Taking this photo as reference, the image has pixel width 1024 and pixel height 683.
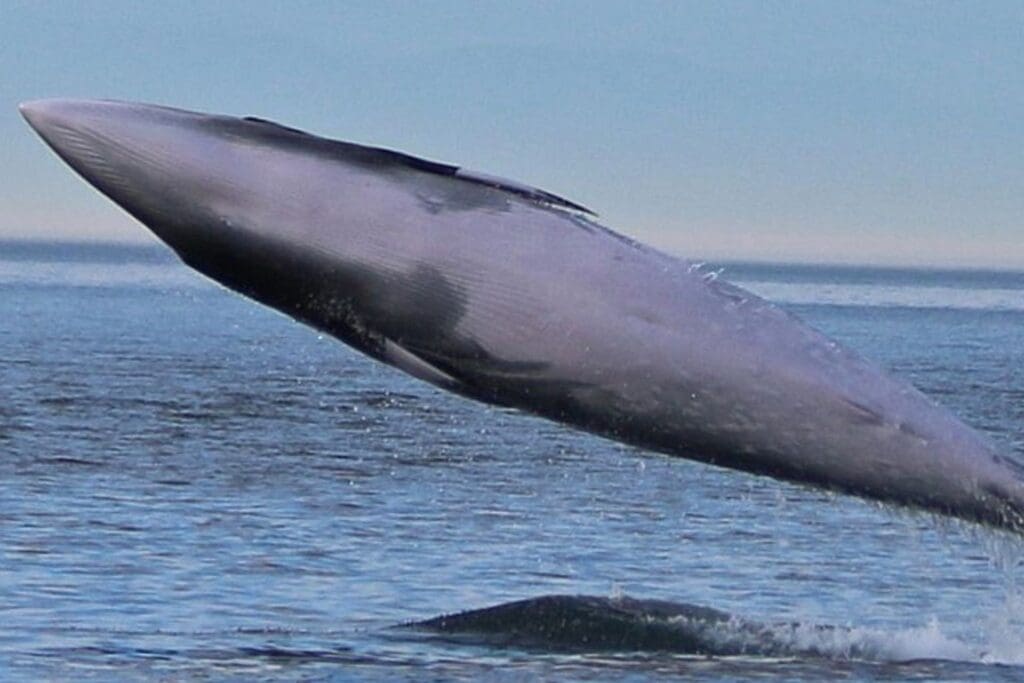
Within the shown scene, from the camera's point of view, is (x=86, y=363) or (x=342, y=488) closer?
(x=342, y=488)

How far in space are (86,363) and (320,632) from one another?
5190cm

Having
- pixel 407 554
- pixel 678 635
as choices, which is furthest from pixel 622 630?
pixel 407 554

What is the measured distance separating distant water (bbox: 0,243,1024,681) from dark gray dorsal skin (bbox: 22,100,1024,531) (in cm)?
74

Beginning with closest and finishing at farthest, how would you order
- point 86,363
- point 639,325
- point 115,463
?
point 639,325, point 115,463, point 86,363

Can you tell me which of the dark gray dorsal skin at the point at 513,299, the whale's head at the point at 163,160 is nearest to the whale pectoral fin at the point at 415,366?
the dark gray dorsal skin at the point at 513,299

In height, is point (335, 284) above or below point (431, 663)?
above

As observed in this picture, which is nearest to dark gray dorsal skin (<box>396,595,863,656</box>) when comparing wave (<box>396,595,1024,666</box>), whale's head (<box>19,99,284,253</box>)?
wave (<box>396,595,1024,666</box>)

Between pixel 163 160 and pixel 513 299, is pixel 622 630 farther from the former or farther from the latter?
pixel 163 160

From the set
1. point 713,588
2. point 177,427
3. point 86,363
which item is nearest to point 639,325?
point 713,588

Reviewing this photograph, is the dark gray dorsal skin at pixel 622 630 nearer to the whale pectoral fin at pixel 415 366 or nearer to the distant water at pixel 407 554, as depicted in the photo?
the distant water at pixel 407 554

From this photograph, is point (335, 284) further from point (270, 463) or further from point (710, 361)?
point (270, 463)

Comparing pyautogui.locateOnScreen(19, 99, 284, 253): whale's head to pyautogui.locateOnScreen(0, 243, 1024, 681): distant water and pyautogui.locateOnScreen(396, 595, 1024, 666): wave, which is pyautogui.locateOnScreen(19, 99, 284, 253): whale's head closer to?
pyautogui.locateOnScreen(0, 243, 1024, 681): distant water

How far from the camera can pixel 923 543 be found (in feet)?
99.1

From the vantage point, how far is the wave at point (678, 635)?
2261 cm
